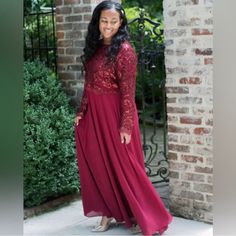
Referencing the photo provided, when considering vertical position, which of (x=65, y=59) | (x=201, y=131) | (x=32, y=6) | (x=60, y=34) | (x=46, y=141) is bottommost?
(x=46, y=141)

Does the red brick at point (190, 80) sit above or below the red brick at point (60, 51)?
below

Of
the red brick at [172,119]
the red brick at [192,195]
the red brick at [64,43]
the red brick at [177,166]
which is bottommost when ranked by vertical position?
the red brick at [192,195]

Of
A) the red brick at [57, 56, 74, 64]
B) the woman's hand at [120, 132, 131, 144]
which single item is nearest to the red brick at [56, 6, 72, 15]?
the red brick at [57, 56, 74, 64]

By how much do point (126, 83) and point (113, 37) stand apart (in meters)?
0.34

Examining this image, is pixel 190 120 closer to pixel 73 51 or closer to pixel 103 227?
pixel 103 227

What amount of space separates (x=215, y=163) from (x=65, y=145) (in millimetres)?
3030

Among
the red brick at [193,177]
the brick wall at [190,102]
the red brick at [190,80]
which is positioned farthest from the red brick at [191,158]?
the red brick at [190,80]

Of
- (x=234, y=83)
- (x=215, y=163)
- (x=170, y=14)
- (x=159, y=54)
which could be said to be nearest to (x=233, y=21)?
(x=234, y=83)

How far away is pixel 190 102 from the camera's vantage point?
3590 mm

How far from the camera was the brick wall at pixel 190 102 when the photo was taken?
11.4ft

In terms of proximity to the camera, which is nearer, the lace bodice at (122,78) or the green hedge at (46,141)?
the lace bodice at (122,78)

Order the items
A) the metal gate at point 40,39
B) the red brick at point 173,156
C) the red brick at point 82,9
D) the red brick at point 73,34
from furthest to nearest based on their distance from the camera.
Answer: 1. the metal gate at point 40,39
2. the red brick at point 73,34
3. the red brick at point 82,9
4. the red brick at point 173,156

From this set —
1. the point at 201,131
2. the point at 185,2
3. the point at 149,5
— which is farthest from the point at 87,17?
the point at 149,5

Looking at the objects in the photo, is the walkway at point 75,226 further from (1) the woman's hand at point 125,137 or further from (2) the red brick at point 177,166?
(1) the woman's hand at point 125,137
